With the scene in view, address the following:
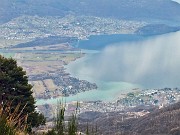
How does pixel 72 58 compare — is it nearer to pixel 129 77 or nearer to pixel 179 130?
pixel 129 77

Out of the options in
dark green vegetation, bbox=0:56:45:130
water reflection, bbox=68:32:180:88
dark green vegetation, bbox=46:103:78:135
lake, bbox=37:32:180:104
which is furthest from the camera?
water reflection, bbox=68:32:180:88

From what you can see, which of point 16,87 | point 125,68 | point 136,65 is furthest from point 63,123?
point 136,65

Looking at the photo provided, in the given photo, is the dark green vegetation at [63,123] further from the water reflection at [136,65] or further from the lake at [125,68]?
the water reflection at [136,65]

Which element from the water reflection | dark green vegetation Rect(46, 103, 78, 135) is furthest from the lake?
dark green vegetation Rect(46, 103, 78, 135)

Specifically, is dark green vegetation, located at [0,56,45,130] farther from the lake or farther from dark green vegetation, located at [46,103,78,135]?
Result: the lake

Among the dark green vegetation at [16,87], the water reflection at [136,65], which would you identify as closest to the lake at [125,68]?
the water reflection at [136,65]

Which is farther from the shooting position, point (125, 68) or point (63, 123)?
point (125, 68)

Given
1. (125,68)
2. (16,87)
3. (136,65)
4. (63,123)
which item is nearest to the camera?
(63,123)

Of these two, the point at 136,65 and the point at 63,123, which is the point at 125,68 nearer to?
A: the point at 136,65

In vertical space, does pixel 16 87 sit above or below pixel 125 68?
below

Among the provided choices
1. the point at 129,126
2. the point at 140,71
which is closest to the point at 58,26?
the point at 140,71

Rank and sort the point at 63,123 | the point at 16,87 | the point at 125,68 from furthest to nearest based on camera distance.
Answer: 1. the point at 125,68
2. the point at 16,87
3. the point at 63,123
